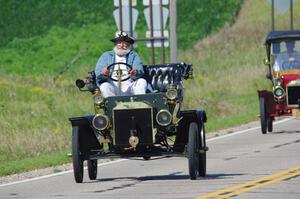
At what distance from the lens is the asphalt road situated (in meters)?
14.4

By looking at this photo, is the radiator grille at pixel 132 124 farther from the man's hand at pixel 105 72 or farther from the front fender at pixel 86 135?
the man's hand at pixel 105 72

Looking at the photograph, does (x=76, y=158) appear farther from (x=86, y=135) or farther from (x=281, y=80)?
(x=281, y=80)

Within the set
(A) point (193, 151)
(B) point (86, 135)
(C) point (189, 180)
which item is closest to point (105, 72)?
(B) point (86, 135)

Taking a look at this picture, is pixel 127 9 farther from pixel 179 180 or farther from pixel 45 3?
pixel 45 3

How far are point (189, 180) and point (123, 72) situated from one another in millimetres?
1987

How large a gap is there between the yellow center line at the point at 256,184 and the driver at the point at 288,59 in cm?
1178

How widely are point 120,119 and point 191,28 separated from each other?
59.5m

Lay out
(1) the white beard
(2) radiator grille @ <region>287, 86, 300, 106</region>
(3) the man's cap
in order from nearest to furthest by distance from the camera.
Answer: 1. (3) the man's cap
2. (1) the white beard
3. (2) radiator grille @ <region>287, 86, 300, 106</region>

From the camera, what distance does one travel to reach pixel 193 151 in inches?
632

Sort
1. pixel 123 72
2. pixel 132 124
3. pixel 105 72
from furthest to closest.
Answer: pixel 123 72 → pixel 105 72 → pixel 132 124

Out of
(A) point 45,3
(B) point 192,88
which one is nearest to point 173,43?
(B) point 192,88

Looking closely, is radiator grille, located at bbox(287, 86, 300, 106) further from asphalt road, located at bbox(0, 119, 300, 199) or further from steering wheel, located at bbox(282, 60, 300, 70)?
asphalt road, located at bbox(0, 119, 300, 199)

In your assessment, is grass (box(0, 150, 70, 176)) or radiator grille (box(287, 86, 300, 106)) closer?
grass (box(0, 150, 70, 176))

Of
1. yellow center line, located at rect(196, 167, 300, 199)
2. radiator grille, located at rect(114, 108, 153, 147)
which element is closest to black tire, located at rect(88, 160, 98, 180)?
radiator grille, located at rect(114, 108, 153, 147)
